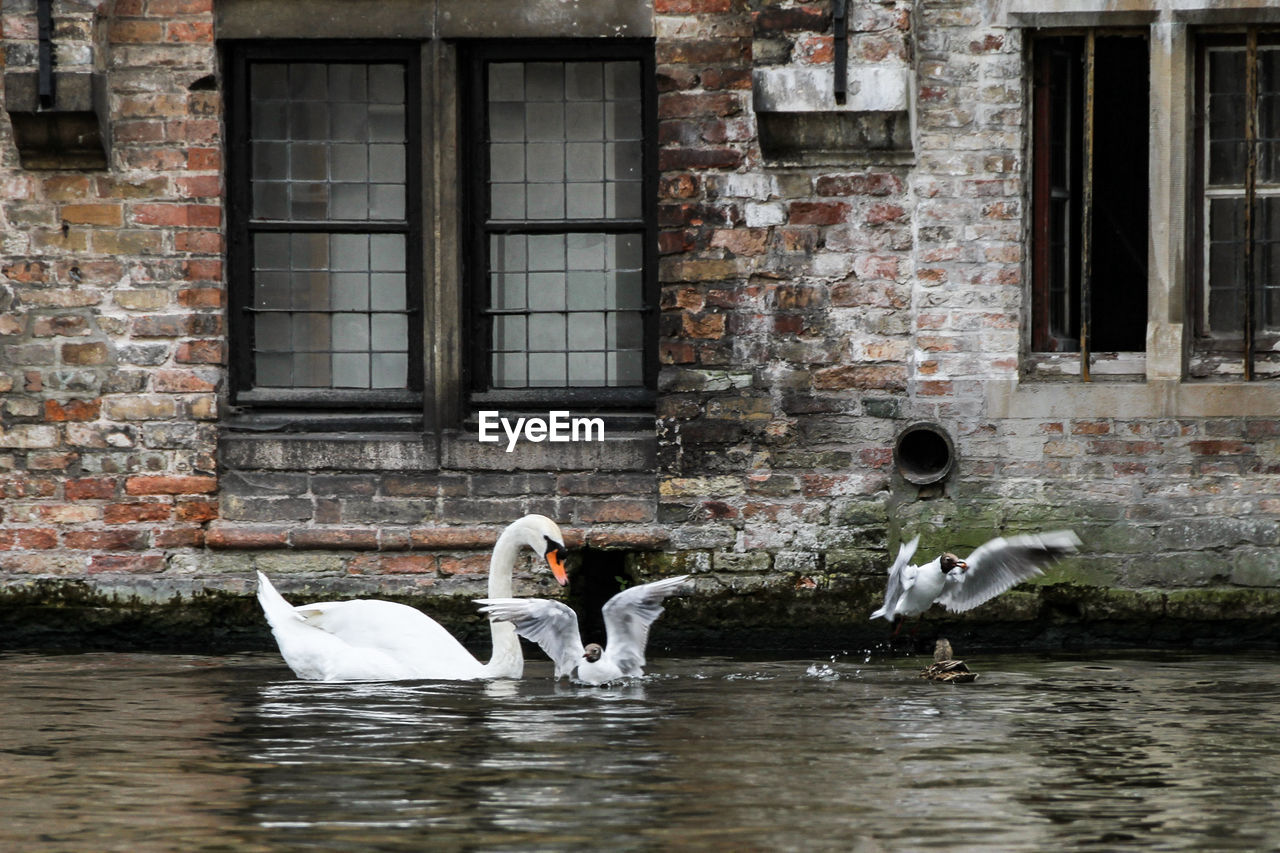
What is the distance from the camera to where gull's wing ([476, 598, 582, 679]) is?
28.5 feet

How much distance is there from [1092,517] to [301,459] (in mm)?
3605

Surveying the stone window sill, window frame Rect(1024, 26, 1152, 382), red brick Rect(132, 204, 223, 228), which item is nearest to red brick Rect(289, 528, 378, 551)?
the stone window sill

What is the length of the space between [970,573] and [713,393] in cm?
163

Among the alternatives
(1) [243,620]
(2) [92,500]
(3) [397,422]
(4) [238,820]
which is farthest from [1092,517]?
(4) [238,820]

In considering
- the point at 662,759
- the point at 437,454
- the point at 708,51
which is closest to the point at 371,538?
the point at 437,454

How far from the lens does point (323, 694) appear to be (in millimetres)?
8547

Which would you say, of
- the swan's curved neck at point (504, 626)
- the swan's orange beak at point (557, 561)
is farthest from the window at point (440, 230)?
the swan's orange beak at point (557, 561)

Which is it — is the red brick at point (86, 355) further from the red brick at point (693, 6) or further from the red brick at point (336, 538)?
the red brick at point (693, 6)

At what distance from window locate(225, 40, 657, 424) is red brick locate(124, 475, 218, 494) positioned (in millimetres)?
438

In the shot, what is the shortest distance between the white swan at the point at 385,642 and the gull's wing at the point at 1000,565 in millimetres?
1625

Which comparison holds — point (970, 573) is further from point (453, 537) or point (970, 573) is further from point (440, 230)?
point (440, 230)

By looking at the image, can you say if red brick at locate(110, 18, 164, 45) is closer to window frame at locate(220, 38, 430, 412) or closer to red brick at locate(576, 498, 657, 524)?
window frame at locate(220, 38, 430, 412)

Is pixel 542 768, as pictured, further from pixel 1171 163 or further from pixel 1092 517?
pixel 1171 163

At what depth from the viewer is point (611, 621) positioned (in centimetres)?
871
